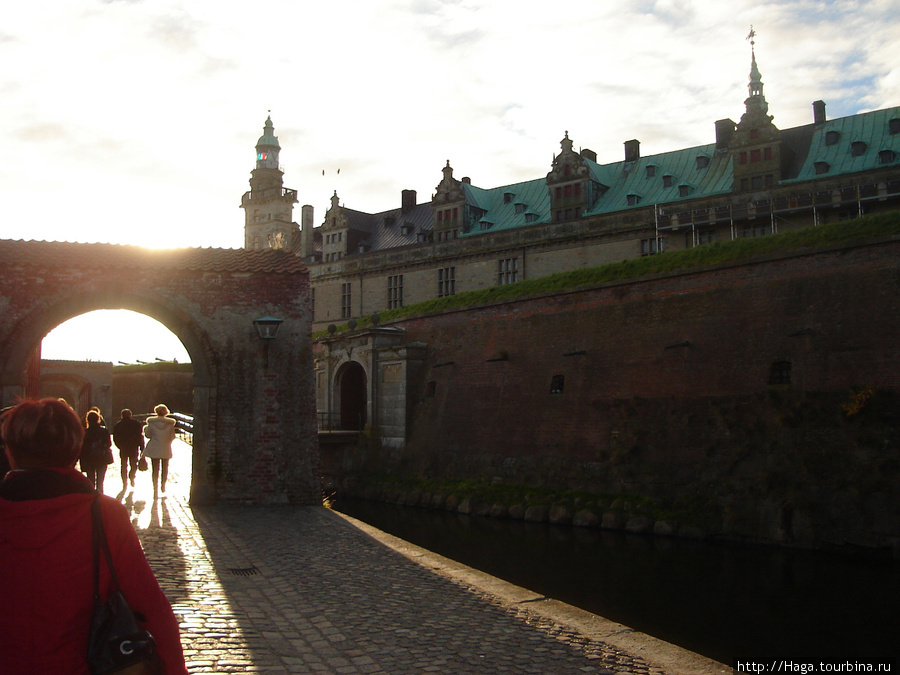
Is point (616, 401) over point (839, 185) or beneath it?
beneath

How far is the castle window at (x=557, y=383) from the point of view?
22.0 m

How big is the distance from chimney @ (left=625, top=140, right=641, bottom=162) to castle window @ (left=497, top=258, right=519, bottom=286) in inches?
329

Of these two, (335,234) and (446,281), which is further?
(335,234)

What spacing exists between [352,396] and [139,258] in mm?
17675

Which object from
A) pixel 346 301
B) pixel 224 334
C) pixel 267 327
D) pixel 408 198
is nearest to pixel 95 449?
pixel 224 334

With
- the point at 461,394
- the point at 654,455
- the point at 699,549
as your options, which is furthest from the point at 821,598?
the point at 461,394

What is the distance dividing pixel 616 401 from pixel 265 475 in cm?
987

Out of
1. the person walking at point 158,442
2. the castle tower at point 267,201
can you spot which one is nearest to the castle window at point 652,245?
the person walking at point 158,442

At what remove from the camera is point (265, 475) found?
14.4 metres

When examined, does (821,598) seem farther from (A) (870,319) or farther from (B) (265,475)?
(B) (265,475)

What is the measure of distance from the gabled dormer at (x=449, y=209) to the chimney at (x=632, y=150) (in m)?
8.93

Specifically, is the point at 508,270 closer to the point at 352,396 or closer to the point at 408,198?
the point at 352,396

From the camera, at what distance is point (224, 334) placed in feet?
47.9

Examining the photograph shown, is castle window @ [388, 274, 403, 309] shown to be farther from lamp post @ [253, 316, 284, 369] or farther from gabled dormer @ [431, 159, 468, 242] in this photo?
lamp post @ [253, 316, 284, 369]
